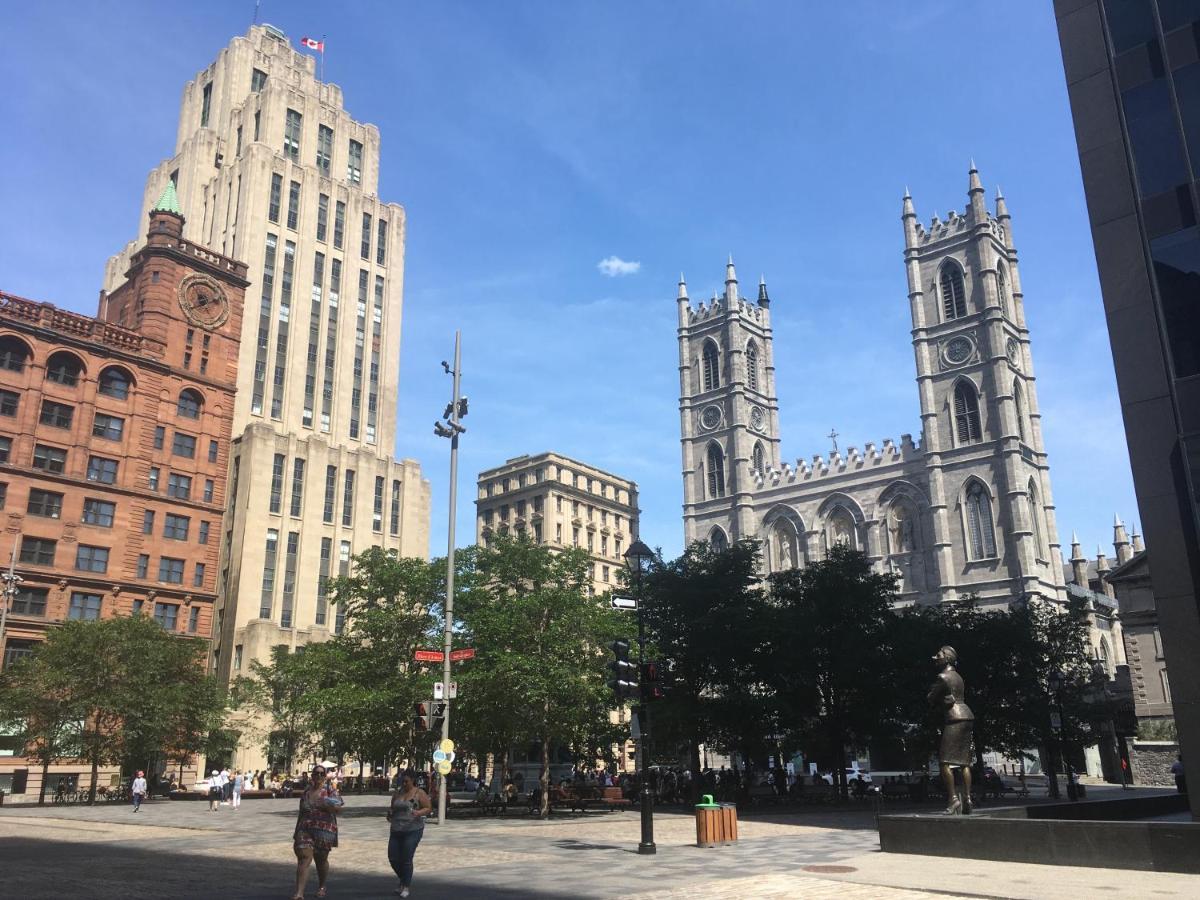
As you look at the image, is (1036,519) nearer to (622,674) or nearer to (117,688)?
(117,688)

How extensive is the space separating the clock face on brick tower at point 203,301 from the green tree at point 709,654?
39.3m

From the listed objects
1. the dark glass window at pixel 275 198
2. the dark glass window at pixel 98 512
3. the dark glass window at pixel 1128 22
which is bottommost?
the dark glass window at pixel 98 512

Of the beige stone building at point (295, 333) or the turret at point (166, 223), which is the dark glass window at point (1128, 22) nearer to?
the turret at point (166, 223)

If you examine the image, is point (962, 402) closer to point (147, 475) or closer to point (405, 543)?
point (405, 543)

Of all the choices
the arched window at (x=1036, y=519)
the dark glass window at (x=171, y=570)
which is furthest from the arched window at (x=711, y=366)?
the dark glass window at (x=171, y=570)

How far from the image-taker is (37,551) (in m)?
51.8

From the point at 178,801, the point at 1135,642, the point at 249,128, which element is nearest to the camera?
the point at 178,801

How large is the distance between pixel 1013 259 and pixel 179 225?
76188 millimetres

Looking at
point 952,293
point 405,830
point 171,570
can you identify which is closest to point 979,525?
point 952,293

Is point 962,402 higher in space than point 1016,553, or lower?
higher

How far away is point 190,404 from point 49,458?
9.64 m

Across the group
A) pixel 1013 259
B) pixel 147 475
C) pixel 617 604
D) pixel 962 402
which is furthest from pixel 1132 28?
pixel 1013 259

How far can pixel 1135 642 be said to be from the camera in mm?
50125

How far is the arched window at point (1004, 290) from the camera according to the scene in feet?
292
